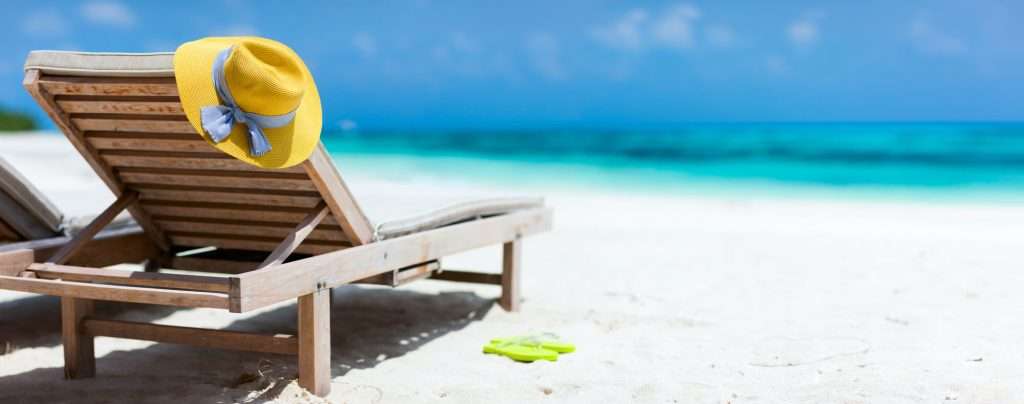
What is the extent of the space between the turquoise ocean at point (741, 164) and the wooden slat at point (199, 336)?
1303cm

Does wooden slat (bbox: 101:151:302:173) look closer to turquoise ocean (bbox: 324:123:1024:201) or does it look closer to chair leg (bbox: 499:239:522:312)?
chair leg (bbox: 499:239:522:312)

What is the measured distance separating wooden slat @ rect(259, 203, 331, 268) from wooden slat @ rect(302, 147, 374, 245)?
0.14ft

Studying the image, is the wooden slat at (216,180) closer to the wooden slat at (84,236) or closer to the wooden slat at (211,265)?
the wooden slat at (84,236)

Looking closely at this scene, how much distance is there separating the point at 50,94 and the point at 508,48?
44.7 metres

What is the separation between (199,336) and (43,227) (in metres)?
0.93

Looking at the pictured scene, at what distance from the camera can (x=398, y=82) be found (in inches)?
1946

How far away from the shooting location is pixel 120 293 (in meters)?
2.70

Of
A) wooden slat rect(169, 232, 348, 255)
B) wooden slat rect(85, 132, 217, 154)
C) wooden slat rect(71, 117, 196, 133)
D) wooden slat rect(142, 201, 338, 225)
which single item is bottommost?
wooden slat rect(169, 232, 348, 255)

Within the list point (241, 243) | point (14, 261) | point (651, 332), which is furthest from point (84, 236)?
point (651, 332)

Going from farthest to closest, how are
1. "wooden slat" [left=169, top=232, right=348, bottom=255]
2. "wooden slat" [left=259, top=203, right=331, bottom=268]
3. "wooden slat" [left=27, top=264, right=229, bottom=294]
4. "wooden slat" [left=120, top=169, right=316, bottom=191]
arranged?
"wooden slat" [left=169, top=232, right=348, bottom=255] → "wooden slat" [left=120, top=169, right=316, bottom=191] → "wooden slat" [left=259, top=203, right=331, bottom=268] → "wooden slat" [left=27, top=264, right=229, bottom=294]

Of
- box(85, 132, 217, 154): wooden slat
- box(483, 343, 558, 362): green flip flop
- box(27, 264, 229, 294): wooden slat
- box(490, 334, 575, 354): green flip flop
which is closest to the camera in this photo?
box(27, 264, 229, 294): wooden slat

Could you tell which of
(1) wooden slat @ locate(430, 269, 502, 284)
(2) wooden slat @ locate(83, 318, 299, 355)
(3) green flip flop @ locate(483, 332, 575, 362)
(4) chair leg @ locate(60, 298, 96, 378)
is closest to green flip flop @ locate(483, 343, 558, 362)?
(3) green flip flop @ locate(483, 332, 575, 362)

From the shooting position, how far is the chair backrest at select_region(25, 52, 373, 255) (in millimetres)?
2807

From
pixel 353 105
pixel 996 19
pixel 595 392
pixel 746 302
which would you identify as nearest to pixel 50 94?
pixel 595 392
